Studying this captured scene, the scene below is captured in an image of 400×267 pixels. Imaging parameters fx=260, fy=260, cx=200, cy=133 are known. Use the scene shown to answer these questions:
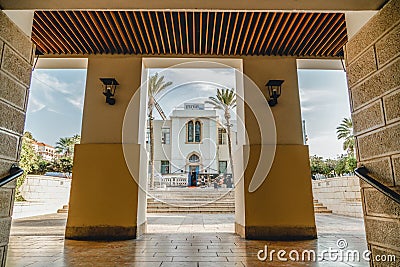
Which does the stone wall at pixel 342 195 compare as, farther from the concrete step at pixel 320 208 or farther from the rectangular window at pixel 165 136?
the rectangular window at pixel 165 136

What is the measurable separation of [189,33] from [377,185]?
9.54ft

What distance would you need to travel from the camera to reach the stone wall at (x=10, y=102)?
1767 millimetres

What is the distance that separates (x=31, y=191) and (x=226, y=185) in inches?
415

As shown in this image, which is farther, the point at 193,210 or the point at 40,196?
the point at 193,210

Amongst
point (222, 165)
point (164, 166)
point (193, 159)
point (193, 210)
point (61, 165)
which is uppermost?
point (193, 159)

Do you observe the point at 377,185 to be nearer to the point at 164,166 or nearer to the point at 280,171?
the point at 280,171

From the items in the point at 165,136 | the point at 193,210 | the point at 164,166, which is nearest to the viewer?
the point at 193,210

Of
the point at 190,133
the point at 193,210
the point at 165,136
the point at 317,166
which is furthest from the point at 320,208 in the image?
the point at 165,136

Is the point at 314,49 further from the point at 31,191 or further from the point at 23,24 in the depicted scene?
the point at 31,191

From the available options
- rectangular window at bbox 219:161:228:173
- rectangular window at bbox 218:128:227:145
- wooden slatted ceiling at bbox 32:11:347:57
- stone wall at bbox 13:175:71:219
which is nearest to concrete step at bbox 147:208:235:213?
stone wall at bbox 13:175:71:219

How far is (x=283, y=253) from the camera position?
2.76 meters

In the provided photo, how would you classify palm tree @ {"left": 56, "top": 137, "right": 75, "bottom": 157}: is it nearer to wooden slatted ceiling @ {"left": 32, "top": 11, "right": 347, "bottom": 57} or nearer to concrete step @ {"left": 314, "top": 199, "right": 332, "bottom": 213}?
concrete step @ {"left": 314, "top": 199, "right": 332, "bottom": 213}

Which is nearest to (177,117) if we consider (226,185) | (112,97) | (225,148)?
(225,148)

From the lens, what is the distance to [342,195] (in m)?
7.41
